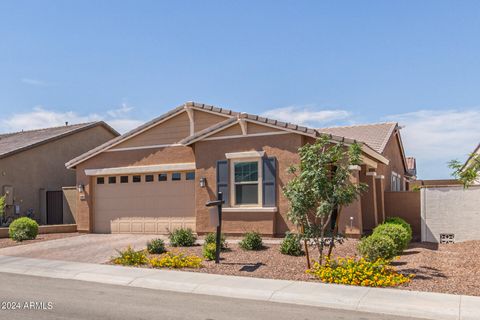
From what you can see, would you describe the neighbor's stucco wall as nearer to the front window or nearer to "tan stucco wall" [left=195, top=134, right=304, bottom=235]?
"tan stucco wall" [left=195, top=134, right=304, bottom=235]

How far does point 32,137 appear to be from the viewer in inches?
1096

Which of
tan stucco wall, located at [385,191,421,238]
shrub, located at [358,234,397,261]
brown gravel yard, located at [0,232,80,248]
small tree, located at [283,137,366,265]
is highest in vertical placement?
small tree, located at [283,137,366,265]

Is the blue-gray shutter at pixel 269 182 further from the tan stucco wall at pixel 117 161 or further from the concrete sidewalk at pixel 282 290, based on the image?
the concrete sidewalk at pixel 282 290

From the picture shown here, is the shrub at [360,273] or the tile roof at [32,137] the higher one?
the tile roof at [32,137]

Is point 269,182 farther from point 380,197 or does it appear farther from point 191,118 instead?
point 380,197

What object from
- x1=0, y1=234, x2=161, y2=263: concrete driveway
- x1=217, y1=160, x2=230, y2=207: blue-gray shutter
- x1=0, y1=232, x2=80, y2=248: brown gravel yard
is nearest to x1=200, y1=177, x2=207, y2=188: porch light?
x1=217, y1=160, x2=230, y2=207: blue-gray shutter

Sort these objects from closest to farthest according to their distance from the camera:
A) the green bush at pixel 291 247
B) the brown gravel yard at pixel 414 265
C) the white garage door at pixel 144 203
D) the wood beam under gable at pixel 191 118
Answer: the brown gravel yard at pixel 414 265
the green bush at pixel 291 247
the white garage door at pixel 144 203
the wood beam under gable at pixel 191 118

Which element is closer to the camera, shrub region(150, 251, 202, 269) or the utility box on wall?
shrub region(150, 251, 202, 269)

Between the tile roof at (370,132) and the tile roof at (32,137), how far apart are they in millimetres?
13966

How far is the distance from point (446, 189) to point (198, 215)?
882cm

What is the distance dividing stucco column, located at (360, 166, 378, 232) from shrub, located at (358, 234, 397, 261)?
5.67 meters

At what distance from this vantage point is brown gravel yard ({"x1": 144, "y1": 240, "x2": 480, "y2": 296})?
10133mm

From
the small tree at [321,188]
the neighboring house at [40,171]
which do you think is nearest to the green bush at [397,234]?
the small tree at [321,188]

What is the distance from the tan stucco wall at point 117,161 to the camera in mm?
19188
